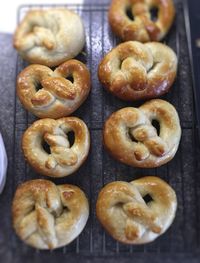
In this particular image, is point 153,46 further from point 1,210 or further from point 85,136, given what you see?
point 1,210

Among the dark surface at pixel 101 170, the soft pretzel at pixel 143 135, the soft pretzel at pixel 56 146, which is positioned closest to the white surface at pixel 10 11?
the dark surface at pixel 101 170

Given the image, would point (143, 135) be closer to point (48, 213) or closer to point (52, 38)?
point (48, 213)

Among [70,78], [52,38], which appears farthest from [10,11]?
[70,78]

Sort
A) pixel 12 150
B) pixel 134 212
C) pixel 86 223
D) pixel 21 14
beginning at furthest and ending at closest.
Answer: pixel 21 14 → pixel 12 150 → pixel 86 223 → pixel 134 212

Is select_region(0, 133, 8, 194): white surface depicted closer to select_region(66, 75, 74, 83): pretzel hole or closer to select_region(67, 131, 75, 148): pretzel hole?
select_region(67, 131, 75, 148): pretzel hole

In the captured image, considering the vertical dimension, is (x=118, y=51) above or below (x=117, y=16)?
below

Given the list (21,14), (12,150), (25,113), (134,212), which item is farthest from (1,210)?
(21,14)

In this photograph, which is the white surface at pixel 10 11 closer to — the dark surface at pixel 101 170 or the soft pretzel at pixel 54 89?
the dark surface at pixel 101 170
